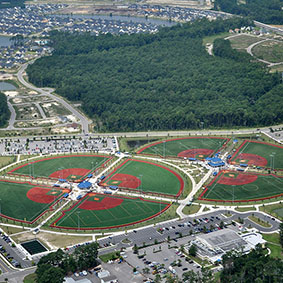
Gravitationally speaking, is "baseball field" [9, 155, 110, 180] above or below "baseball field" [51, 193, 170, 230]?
below

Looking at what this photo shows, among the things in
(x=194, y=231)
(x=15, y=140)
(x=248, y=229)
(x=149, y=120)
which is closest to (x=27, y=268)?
(x=194, y=231)

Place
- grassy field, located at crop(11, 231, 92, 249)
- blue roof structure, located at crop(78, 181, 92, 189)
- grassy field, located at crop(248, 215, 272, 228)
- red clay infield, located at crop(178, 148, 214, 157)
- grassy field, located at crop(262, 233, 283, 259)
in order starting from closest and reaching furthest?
1. grassy field, located at crop(262, 233, 283, 259)
2. grassy field, located at crop(11, 231, 92, 249)
3. grassy field, located at crop(248, 215, 272, 228)
4. blue roof structure, located at crop(78, 181, 92, 189)
5. red clay infield, located at crop(178, 148, 214, 157)

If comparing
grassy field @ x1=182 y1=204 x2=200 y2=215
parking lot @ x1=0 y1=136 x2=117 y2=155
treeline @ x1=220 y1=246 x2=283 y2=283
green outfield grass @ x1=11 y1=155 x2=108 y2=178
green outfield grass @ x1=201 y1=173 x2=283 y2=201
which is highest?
treeline @ x1=220 y1=246 x2=283 y2=283

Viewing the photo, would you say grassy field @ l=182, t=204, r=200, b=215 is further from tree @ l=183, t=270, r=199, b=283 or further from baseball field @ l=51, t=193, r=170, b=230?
tree @ l=183, t=270, r=199, b=283

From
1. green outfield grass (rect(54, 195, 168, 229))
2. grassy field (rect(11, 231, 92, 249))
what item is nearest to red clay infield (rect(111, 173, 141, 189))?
green outfield grass (rect(54, 195, 168, 229))

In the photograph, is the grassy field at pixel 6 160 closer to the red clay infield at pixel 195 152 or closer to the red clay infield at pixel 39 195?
the red clay infield at pixel 39 195

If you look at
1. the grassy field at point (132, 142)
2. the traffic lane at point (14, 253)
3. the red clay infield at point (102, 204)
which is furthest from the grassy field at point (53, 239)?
the grassy field at point (132, 142)

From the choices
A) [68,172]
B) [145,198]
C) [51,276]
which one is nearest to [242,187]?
[145,198]

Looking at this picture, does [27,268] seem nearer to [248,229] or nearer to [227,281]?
[227,281]
